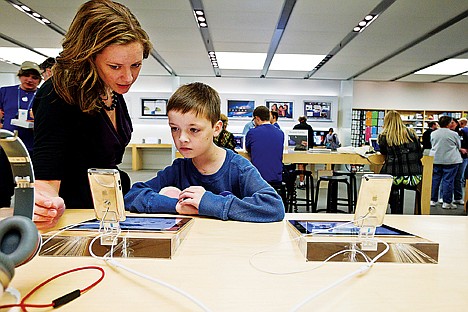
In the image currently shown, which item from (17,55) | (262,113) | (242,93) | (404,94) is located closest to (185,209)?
(262,113)

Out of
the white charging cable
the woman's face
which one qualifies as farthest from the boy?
the white charging cable

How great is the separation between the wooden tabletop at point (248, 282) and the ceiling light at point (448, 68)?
7.68 m

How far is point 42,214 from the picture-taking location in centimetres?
76

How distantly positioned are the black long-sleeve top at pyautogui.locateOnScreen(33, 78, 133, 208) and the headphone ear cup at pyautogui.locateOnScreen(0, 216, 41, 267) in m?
0.53

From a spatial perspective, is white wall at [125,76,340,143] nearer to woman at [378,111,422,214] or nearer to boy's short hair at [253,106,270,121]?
boy's short hair at [253,106,270,121]

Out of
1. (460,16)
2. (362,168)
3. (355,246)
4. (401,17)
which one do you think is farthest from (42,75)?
(362,168)

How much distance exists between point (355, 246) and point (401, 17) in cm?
473

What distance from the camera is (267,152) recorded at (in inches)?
142

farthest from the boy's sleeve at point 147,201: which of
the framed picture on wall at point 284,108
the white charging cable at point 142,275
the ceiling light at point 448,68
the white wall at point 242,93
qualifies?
the framed picture on wall at point 284,108

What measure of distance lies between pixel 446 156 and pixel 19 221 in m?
5.69

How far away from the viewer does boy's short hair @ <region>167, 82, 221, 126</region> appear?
1.06 m

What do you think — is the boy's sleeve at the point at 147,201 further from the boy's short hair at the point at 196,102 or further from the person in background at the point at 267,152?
the person in background at the point at 267,152

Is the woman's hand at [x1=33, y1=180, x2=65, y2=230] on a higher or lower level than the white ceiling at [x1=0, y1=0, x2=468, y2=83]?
lower

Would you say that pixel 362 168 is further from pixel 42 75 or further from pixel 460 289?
pixel 460 289
